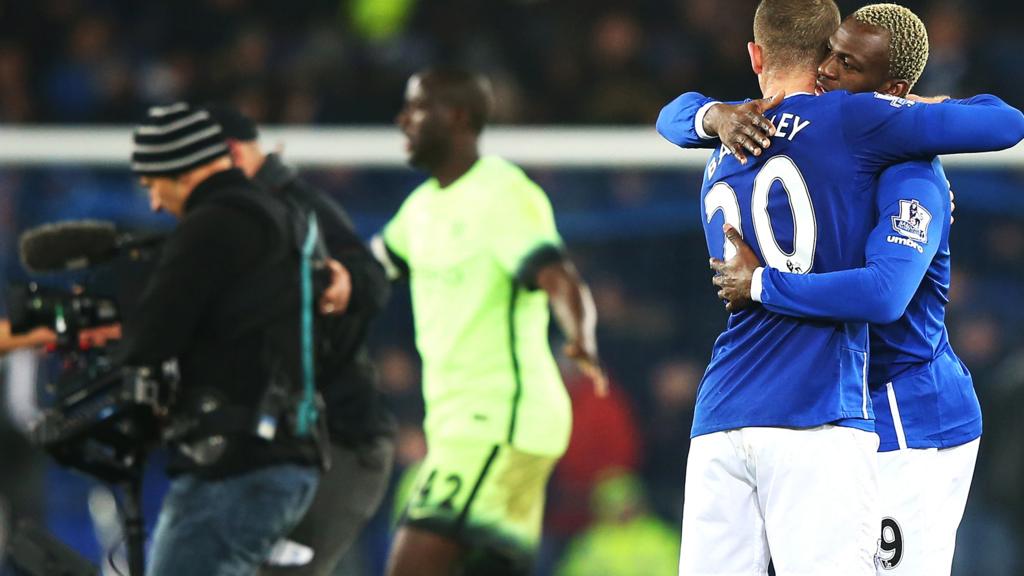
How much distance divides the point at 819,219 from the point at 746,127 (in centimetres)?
27

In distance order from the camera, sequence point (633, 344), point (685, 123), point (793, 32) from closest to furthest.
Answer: point (793, 32), point (685, 123), point (633, 344)

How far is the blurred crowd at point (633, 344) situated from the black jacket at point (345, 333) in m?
2.69

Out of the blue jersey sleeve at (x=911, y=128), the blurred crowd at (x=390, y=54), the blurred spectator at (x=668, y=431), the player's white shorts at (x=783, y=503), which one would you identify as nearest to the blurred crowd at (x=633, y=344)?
the blurred spectator at (x=668, y=431)

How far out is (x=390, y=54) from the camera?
9.67 m

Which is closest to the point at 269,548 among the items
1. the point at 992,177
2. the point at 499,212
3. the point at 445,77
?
the point at 499,212

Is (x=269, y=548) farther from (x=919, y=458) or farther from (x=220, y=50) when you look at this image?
(x=220, y=50)

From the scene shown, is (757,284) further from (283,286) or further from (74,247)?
(74,247)

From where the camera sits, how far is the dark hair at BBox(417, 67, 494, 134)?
237 inches

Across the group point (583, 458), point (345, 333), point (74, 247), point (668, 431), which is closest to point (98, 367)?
point (74, 247)

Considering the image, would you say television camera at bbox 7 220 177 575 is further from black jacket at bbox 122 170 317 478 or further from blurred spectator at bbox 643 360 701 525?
blurred spectator at bbox 643 360 701 525

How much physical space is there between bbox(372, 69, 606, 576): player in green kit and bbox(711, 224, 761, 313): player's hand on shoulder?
1.90 metres

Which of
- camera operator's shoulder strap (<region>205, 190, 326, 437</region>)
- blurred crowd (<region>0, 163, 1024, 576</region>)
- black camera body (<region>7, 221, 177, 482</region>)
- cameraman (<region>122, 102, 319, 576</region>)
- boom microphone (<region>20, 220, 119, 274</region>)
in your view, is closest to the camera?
cameraman (<region>122, 102, 319, 576</region>)

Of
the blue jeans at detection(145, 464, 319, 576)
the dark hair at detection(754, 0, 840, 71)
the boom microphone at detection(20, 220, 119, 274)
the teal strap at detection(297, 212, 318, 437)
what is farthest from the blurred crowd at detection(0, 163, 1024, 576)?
the dark hair at detection(754, 0, 840, 71)

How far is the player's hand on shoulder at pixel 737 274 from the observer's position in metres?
3.45
